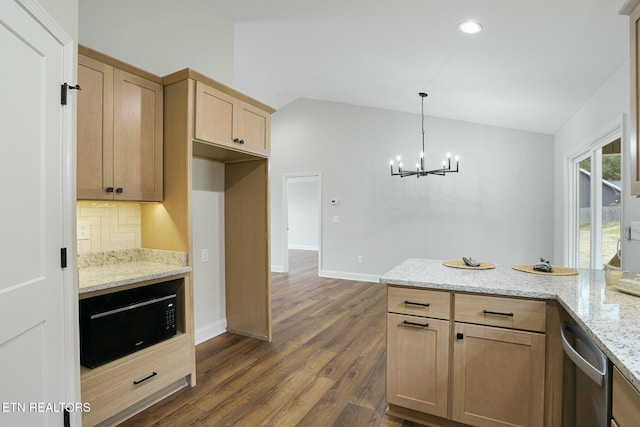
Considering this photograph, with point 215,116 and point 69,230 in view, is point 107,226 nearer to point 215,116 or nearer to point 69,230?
point 69,230

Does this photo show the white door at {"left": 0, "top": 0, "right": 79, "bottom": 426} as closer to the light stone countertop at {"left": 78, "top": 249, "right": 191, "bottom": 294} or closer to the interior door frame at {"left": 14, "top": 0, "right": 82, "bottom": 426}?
the interior door frame at {"left": 14, "top": 0, "right": 82, "bottom": 426}

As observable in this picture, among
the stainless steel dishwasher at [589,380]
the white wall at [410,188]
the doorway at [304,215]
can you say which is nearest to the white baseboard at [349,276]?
the white wall at [410,188]

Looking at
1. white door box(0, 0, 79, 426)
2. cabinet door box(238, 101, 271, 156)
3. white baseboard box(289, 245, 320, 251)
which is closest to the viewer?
white door box(0, 0, 79, 426)

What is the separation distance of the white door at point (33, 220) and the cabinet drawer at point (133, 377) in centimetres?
32

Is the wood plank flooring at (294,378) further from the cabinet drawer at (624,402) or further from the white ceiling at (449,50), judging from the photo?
the white ceiling at (449,50)

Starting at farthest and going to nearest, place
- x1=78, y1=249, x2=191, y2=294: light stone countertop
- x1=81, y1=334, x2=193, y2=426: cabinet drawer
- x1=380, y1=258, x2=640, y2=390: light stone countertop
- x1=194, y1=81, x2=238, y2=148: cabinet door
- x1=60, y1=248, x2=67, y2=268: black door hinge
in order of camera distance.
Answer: x1=194, y1=81, x2=238, y2=148: cabinet door → x1=78, y1=249, x2=191, y2=294: light stone countertop → x1=81, y1=334, x2=193, y2=426: cabinet drawer → x1=60, y1=248, x2=67, y2=268: black door hinge → x1=380, y1=258, x2=640, y2=390: light stone countertop

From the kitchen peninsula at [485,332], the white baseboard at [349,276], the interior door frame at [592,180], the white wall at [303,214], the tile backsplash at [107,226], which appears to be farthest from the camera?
the white wall at [303,214]

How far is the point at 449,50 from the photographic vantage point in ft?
9.37

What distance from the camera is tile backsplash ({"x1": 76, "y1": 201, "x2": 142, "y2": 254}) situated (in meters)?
2.26

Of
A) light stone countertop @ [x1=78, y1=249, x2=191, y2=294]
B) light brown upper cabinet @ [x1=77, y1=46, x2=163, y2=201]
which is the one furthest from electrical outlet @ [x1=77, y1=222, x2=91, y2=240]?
light brown upper cabinet @ [x1=77, y1=46, x2=163, y2=201]

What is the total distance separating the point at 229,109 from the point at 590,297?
2617 mm

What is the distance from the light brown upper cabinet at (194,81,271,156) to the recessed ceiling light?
5.75ft

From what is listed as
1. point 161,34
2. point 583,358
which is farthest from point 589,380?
point 161,34

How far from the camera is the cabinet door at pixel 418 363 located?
1.84 m
